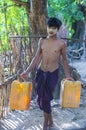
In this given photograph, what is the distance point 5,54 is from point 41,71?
5.38 ft

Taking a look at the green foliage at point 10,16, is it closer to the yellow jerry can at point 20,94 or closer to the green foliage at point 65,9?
the green foliage at point 65,9

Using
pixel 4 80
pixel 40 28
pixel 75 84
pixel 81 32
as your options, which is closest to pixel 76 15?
pixel 81 32

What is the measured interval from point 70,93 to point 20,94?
625mm

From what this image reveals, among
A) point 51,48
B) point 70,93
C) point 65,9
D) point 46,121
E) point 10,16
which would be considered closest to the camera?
point 70,93

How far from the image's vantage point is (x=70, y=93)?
4141mm

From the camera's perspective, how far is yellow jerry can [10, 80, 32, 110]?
4.17m

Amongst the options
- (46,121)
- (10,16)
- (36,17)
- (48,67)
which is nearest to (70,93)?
(48,67)

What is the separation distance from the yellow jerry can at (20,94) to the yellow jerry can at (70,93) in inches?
17.1

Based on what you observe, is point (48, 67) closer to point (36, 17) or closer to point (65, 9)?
point (36, 17)

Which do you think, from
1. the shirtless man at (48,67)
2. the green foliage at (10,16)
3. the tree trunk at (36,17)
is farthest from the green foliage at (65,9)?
the shirtless man at (48,67)

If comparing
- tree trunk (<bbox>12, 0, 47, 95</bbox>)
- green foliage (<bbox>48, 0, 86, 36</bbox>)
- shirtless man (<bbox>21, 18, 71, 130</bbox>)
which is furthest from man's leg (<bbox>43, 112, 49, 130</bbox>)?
green foliage (<bbox>48, 0, 86, 36</bbox>)

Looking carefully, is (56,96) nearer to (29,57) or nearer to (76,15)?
(29,57)

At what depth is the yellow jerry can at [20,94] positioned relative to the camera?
13.7ft

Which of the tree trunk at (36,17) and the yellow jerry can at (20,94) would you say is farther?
the tree trunk at (36,17)
